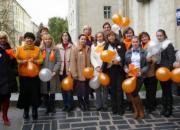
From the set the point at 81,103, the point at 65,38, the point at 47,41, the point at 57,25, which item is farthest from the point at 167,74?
the point at 57,25

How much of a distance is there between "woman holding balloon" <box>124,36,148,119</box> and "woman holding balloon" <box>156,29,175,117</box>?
40cm

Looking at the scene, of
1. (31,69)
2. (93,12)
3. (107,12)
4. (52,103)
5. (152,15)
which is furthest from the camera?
(107,12)

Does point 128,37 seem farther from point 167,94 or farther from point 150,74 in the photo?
point 167,94

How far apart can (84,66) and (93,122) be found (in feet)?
4.92

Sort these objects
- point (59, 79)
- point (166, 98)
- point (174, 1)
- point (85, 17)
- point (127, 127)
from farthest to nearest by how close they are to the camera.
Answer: point (85, 17) < point (174, 1) < point (59, 79) < point (166, 98) < point (127, 127)

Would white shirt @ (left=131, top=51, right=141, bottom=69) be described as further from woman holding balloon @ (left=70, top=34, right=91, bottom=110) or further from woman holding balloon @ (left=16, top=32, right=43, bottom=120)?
woman holding balloon @ (left=16, top=32, right=43, bottom=120)

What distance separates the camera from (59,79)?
8625 mm

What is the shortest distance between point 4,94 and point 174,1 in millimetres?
7042

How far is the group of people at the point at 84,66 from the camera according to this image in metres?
7.73

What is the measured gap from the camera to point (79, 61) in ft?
28.2

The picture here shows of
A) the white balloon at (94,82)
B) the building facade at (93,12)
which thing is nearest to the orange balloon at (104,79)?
the white balloon at (94,82)

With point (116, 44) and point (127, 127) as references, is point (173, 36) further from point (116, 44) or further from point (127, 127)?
point (127, 127)

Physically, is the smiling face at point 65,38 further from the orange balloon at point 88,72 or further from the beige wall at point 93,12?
the beige wall at point 93,12

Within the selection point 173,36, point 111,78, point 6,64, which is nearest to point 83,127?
point 111,78
